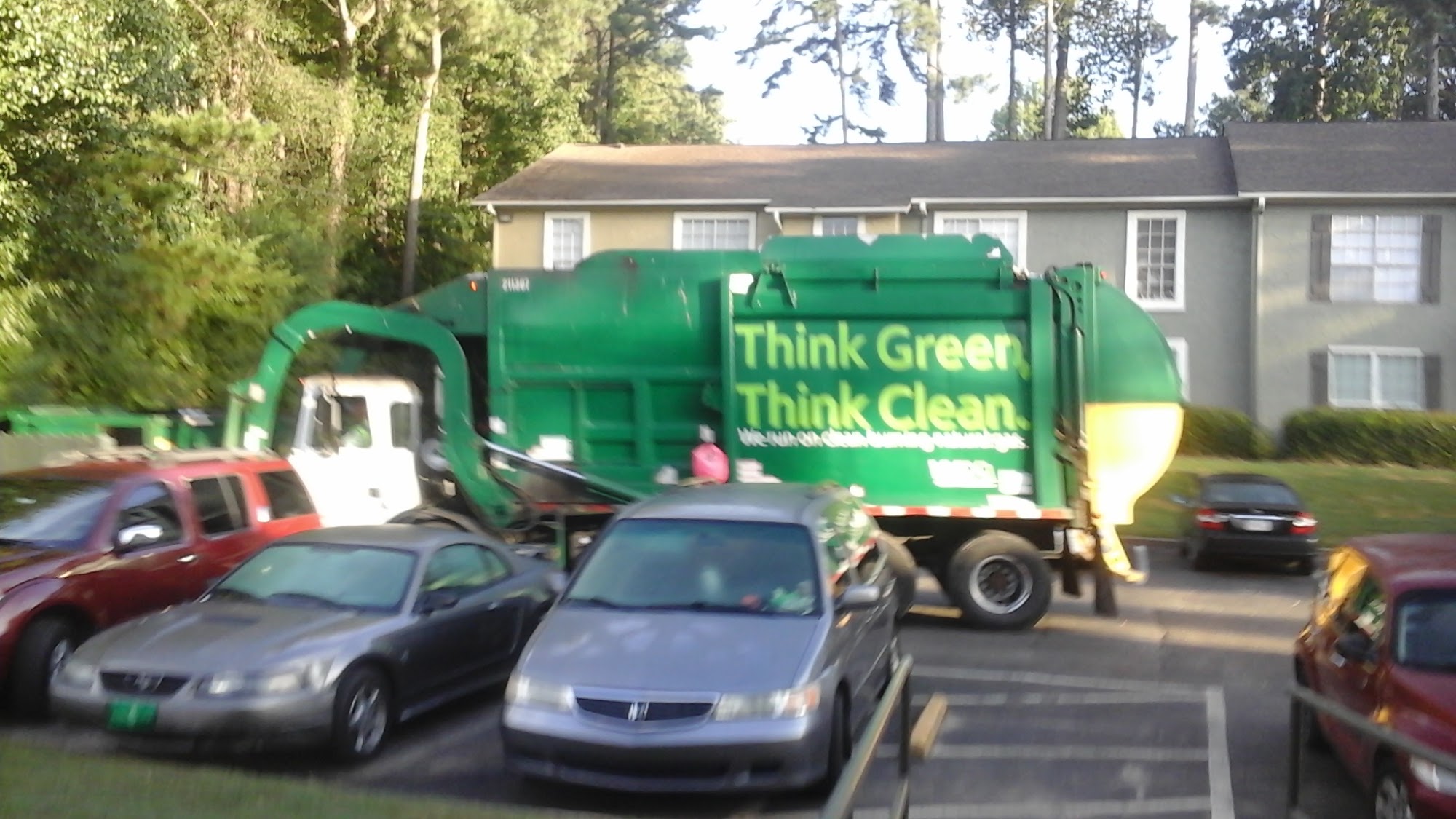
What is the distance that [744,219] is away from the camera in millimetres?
30203

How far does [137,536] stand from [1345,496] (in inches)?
765

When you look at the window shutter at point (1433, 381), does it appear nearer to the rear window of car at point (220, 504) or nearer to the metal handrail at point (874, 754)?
the metal handrail at point (874, 754)

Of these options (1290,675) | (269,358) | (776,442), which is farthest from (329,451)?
(1290,675)

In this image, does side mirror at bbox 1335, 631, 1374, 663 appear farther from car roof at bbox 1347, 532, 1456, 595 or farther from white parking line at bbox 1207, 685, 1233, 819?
white parking line at bbox 1207, 685, 1233, 819

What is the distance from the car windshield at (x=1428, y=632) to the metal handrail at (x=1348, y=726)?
1.87 feet

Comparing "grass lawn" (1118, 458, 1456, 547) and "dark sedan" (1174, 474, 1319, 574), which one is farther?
"grass lawn" (1118, 458, 1456, 547)

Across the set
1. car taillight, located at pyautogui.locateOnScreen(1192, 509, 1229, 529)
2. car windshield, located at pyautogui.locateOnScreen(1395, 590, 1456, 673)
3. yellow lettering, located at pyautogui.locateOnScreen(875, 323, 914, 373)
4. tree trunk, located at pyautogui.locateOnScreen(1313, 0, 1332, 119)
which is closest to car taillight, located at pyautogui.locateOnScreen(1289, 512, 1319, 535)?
car taillight, located at pyautogui.locateOnScreen(1192, 509, 1229, 529)

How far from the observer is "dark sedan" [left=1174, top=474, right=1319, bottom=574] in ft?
56.3

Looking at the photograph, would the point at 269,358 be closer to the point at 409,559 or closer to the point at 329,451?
the point at 329,451

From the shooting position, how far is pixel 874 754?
246 inches

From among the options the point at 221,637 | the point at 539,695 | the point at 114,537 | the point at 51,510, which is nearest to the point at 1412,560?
the point at 539,695

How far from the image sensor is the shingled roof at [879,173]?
95.8 ft

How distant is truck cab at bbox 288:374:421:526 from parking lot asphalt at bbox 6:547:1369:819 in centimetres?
399

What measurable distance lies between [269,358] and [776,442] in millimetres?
4967
